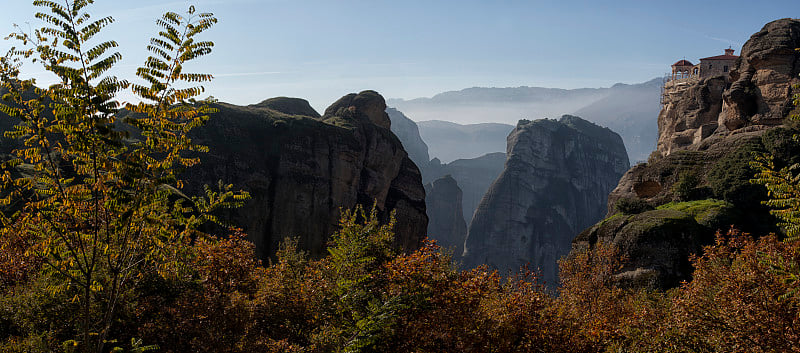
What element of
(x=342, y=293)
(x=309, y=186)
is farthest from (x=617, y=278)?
(x=309, y=186)

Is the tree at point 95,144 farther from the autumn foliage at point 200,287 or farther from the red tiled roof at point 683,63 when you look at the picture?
the red tiled roof at point 683,63

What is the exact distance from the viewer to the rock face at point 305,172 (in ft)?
200

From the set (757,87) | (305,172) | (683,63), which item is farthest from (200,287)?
(683,63)

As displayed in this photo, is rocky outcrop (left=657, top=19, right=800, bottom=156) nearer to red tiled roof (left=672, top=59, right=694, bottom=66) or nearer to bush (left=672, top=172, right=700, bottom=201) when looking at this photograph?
bush (left=672, top=172, right=700, bottom=201)

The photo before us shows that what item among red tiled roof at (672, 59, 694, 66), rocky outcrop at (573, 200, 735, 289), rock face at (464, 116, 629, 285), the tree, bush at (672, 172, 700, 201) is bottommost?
Answer: rock face at (464, 116, 629, 285)

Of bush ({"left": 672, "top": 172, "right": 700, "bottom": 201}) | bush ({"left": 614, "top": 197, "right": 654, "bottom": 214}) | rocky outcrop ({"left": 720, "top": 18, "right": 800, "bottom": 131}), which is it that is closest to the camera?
bush ({"left": 614, "top": 197, "right": 654, "bottom": 214})

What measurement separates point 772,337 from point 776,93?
5331 centimetres

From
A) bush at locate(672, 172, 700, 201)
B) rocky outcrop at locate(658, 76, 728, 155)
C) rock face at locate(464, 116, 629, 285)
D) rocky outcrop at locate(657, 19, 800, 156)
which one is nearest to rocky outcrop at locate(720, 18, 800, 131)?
rocky outcrop at locate(657, 19, 800, 156)

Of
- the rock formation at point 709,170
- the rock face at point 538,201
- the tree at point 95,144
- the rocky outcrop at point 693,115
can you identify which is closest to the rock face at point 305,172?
the rock formation at point 709,170

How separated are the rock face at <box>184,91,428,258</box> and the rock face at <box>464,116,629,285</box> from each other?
100313 millimetres

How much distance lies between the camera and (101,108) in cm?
721

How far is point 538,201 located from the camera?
587 ft

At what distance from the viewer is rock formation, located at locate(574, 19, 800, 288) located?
102 feet

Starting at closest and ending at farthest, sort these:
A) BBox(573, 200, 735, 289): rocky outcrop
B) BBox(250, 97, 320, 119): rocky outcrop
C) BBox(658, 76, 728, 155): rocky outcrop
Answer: BBox(573, 200, 735, 289): rocky outcrop, BBox(658, 76, 728, 155): rocky outcrop, BBox(250, 97, 320, 119): rocky outcrop
